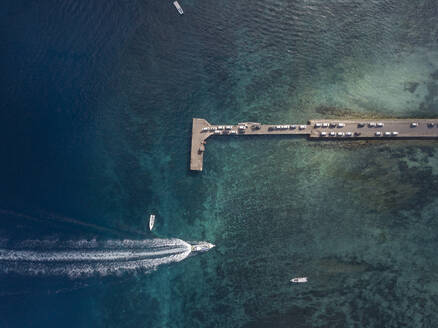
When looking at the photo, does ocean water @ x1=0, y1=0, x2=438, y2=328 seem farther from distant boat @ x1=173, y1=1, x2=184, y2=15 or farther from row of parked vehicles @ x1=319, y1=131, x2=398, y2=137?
row of parked vehicles @ x1=319, y1=131, x2=398, y2=137

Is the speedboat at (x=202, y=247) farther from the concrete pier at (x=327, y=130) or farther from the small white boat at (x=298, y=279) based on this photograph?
the small white boat at (x=298, y=279)

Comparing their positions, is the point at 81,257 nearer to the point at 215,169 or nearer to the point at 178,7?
the point at 215,169

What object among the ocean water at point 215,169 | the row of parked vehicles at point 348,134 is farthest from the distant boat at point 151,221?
the row of parked vehicles at point 348,134

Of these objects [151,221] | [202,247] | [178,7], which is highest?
[178,7]

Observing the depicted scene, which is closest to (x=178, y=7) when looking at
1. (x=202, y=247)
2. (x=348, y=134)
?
(x=348, y=134)

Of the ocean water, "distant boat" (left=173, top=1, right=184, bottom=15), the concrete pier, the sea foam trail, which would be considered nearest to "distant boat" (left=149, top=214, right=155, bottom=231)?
the ocean water
